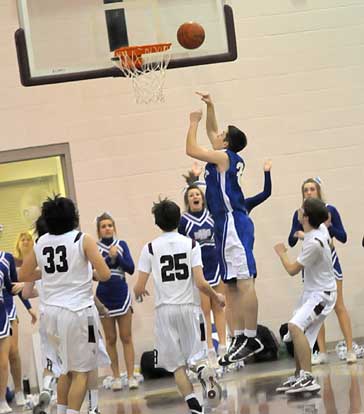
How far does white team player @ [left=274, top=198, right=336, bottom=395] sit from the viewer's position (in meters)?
9.08

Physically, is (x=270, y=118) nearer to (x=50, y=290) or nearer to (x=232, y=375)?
(x=232, y=375)

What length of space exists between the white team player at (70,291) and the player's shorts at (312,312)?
6.89ft

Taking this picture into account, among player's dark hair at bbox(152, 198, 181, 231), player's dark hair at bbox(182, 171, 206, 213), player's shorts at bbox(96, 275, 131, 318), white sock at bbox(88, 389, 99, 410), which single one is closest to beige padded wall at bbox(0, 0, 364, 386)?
player's dark hair at bbox(182, 171, 206, 213)

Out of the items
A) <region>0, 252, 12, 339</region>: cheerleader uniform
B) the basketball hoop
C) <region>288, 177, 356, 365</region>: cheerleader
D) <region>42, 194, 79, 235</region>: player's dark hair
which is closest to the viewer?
<region>42, 194, 79, 235</region>: player's dark hair

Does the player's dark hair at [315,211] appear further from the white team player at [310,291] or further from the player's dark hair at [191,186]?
the player's dark hair at [191,186]

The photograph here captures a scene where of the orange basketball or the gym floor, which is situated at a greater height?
the orange basketball

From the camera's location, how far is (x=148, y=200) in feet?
41.8

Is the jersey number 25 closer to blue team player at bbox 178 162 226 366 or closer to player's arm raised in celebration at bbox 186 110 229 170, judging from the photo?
player's arm raised in celebration at bbox 186 110 229 170

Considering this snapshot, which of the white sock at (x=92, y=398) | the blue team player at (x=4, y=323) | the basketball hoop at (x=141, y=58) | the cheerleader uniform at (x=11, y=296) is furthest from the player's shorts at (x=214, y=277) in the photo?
the white sock at (x=92, y=398)

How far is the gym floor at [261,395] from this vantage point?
830cm

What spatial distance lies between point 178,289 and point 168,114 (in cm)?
476

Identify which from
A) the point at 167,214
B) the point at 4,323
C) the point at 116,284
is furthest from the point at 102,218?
the point at 167,214

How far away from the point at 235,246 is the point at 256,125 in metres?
3.97

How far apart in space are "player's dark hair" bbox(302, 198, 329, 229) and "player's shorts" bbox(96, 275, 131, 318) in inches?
122
